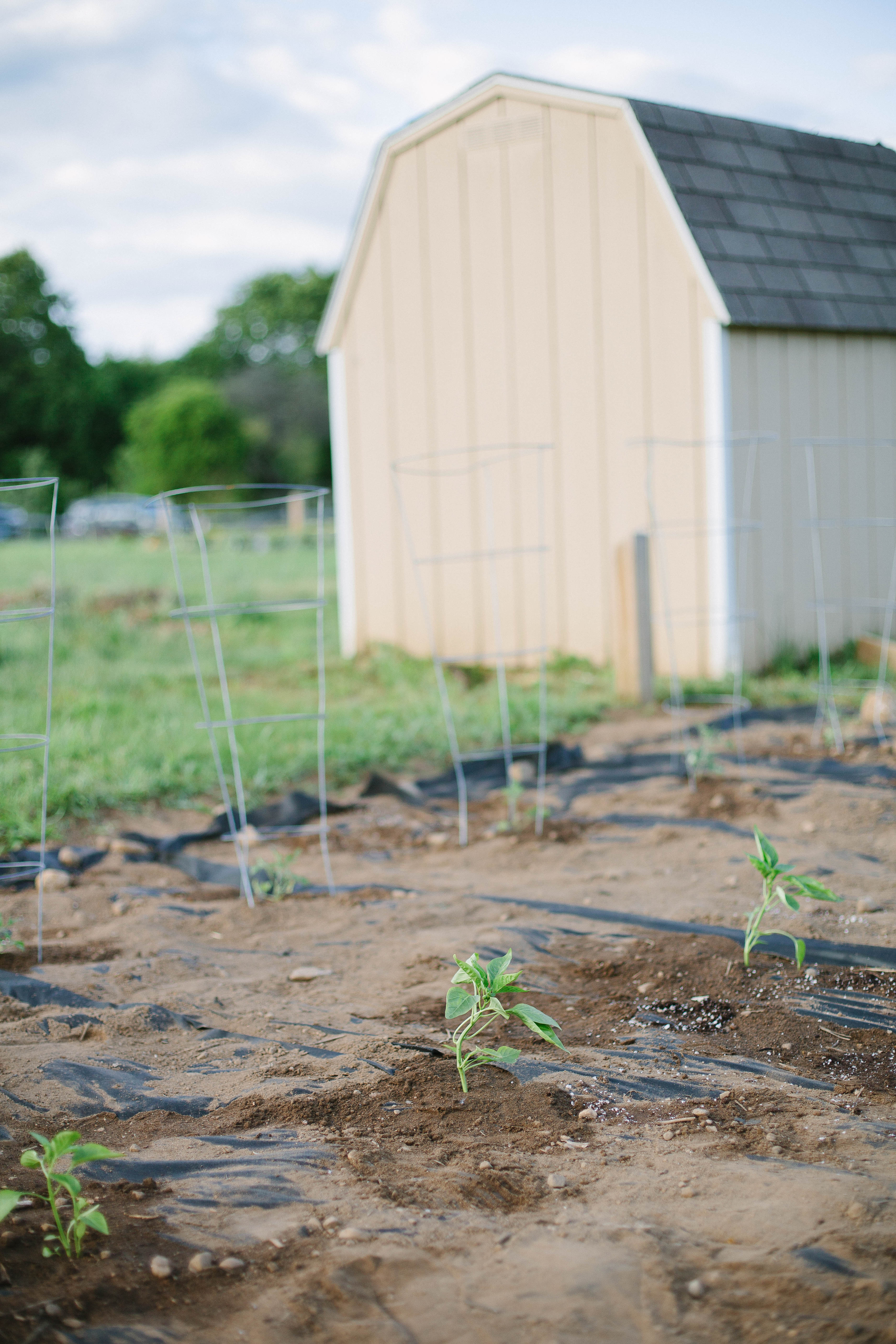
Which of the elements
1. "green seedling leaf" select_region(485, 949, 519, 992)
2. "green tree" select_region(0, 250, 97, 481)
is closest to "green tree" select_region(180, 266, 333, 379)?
"green tree" select_region(0, 250, 97, 481)

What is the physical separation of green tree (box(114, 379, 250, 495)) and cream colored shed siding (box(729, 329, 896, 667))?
71.8ft

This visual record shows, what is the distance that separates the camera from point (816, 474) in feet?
24.2

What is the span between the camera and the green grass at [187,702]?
5172 millimetres

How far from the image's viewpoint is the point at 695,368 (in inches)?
273

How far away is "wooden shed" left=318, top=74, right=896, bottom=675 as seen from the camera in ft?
22.8

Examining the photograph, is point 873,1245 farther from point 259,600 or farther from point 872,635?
point 259,600

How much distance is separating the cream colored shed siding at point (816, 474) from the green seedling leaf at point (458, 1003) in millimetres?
5351

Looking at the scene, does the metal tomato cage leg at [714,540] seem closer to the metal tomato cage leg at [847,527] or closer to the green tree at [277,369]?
the metal tomato cage leg at [847,527]

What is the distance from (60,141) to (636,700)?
18.4 m

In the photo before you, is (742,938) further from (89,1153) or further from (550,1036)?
(89,1153)

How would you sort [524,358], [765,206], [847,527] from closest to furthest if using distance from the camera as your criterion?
[765,206] < [847,527] < [524,358]

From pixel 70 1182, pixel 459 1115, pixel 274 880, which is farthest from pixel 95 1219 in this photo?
pixel 274 880

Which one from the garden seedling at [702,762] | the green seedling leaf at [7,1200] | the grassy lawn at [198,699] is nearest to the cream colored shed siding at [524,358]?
the grassy lawn at [198,699]

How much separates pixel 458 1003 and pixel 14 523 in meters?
26.2
